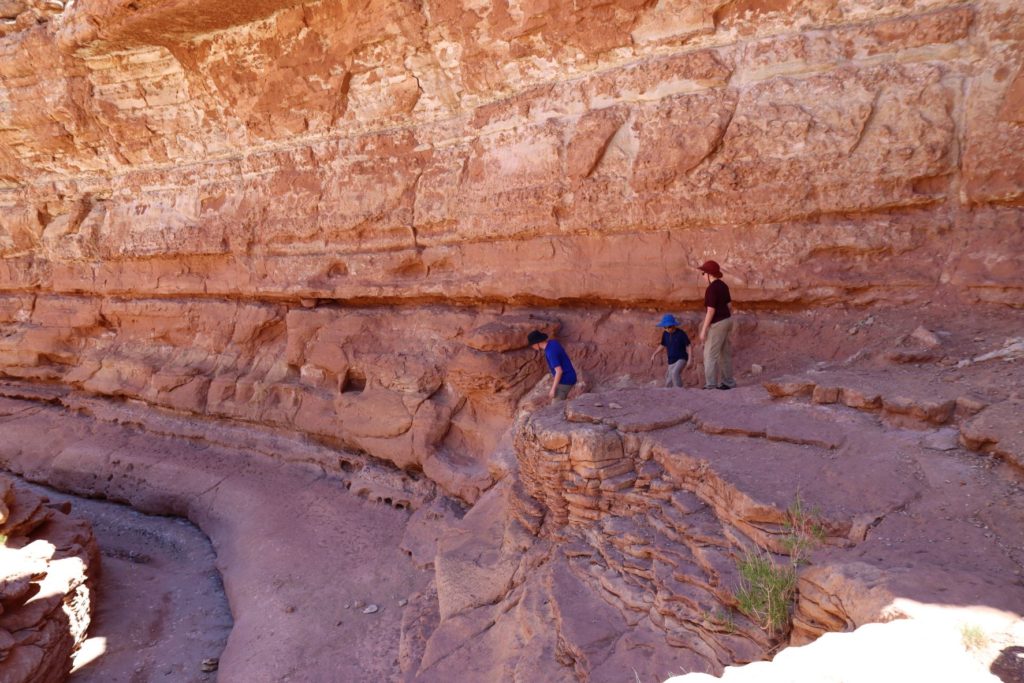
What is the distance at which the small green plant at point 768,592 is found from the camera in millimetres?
2840

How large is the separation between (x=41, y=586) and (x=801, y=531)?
229 inches

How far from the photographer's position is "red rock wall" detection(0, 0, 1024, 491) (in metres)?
5.13

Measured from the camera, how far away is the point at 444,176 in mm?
7461

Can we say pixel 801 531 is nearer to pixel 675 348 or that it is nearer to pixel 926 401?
pixel 926 401

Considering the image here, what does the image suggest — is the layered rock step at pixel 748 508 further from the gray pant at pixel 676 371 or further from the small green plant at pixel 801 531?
the gray pant at pixel 676 371

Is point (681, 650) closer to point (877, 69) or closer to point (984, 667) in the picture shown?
point (984, 667)

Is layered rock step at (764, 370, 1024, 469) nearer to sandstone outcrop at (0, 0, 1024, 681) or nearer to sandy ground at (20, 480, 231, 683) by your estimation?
sandstone outcrop at (0, 0, 1024, 681)

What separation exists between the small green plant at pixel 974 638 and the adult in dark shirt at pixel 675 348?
11.6 feet

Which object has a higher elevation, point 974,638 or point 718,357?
point 974,638

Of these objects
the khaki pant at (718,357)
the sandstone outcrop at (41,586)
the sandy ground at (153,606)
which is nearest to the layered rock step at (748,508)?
the khaki pant at (718,357)

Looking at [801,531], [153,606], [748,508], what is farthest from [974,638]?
[153,606]

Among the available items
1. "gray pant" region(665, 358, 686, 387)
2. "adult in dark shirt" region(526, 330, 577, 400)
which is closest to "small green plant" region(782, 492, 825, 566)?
"gray pant" region(665, 358, 686, 387)

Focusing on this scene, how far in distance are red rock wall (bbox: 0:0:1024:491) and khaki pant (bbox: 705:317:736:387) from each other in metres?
0.65

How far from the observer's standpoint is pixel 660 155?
6.02 m
